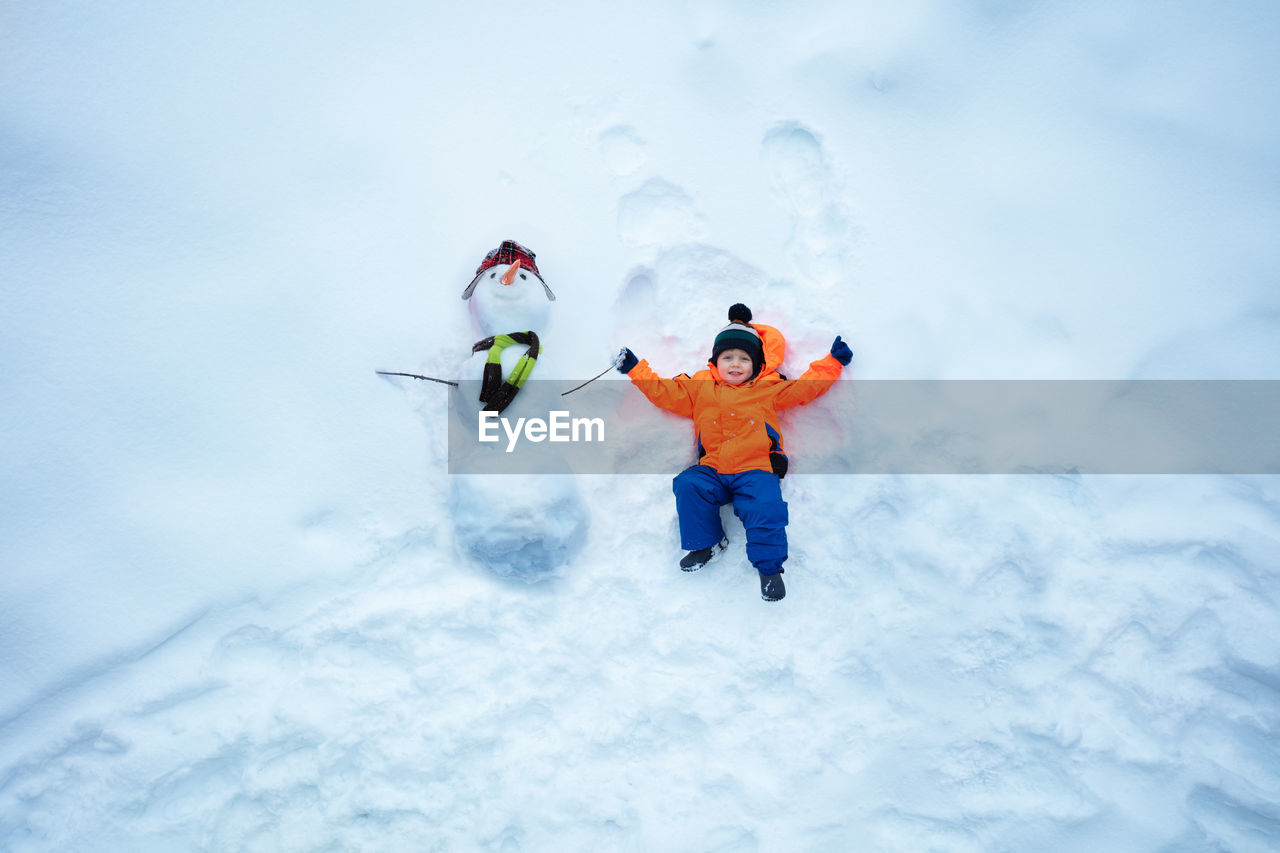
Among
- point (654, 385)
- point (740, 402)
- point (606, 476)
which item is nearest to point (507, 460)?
point (606, 476)

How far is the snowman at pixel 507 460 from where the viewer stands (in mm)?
2445

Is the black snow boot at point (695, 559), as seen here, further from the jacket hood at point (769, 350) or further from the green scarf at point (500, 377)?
the green scarf at point (500, 377)

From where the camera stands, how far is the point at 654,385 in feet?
8.66

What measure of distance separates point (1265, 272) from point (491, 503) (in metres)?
3.49

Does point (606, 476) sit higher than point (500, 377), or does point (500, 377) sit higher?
point (500, 377)

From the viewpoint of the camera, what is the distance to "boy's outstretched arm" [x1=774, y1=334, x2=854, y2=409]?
2.63 meters

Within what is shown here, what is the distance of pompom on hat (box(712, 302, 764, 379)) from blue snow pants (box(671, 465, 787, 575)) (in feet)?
1.54

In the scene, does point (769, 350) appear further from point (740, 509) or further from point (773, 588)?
point (773, 588)

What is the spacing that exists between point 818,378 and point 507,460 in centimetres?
134

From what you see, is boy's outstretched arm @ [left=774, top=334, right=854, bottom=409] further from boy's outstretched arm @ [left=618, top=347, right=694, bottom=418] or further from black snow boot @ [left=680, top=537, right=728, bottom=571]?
black snow boot @ [left=680, top=537, right=728, bottom=571]

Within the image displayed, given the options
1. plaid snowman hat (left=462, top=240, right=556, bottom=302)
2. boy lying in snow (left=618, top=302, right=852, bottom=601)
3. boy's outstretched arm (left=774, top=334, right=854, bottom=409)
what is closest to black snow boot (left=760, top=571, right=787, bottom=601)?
boy lying in snow (left=618, top=302, right=852, bottom=601)

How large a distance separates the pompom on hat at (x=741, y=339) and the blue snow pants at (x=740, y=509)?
0.47 metres

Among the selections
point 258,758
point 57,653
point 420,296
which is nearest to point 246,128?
point 420,296

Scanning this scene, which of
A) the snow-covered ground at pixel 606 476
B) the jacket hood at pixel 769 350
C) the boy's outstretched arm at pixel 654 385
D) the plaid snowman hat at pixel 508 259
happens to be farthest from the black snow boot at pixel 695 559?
the plaid snowman hat at pixel 508 259
